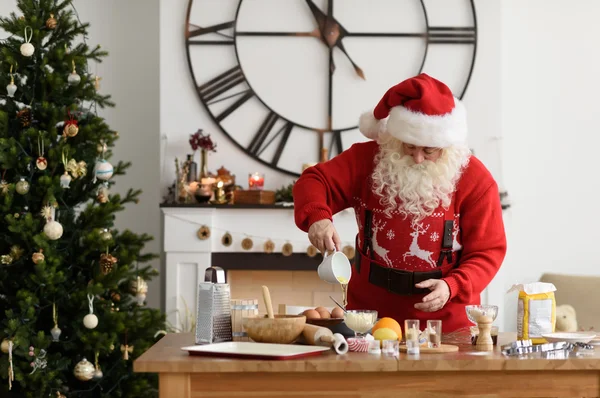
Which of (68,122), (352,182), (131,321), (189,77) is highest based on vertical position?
(189,77)

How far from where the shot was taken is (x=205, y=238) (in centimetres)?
444

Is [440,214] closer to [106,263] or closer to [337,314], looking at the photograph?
[337,314]

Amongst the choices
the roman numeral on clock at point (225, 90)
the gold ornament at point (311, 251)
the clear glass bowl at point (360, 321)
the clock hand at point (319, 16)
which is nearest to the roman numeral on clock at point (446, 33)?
the clock hand at point (319, 16)

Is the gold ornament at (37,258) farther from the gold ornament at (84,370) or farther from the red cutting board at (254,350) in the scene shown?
the red cutting board at (254,350)

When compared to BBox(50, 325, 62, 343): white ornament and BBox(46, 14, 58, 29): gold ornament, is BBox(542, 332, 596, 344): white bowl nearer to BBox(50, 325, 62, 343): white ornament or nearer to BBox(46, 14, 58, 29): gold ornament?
BBox(50, 325, 62, 343): white ornament

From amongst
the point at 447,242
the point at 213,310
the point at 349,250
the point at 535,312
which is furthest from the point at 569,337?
the point at 349,250

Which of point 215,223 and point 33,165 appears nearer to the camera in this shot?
point 33,165

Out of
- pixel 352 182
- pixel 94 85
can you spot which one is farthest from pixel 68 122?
pixel 352 182

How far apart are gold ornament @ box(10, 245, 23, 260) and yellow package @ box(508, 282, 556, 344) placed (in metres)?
2.22

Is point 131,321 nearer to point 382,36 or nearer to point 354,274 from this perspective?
point 354,274

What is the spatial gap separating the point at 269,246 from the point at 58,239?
1282 millimetres

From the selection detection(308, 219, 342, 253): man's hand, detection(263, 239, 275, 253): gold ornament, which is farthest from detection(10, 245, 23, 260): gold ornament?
detection(308, 219, 342, 253): man's hand

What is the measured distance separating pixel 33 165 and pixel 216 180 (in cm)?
117

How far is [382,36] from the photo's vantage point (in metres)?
4.62
